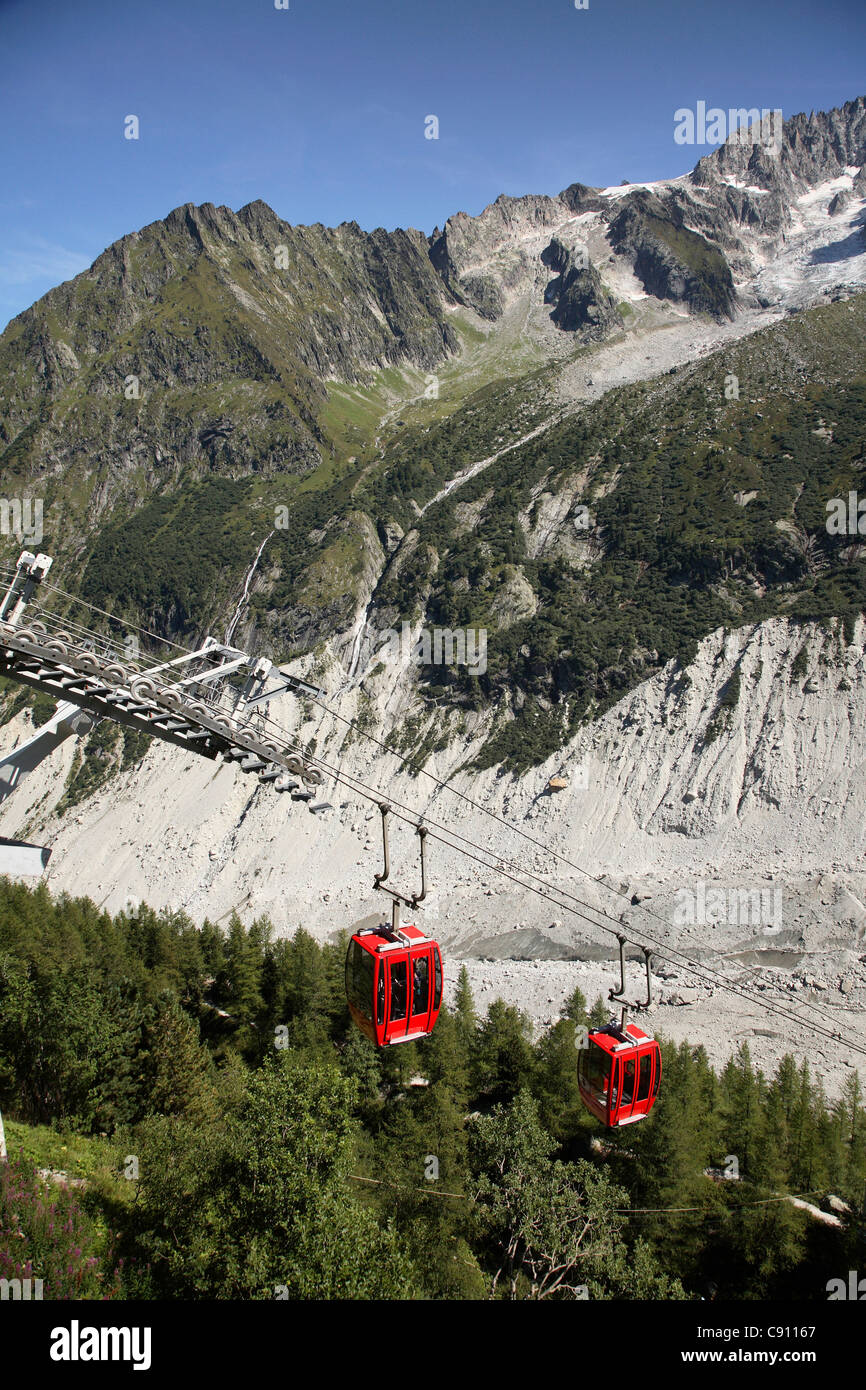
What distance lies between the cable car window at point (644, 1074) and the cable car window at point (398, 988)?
24.9ft

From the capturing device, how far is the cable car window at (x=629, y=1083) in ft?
66.7

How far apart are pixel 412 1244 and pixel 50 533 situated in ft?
493

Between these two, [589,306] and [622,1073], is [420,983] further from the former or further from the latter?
[589,306]

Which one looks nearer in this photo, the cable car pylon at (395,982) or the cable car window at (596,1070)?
the cable car pylon at (395,982)

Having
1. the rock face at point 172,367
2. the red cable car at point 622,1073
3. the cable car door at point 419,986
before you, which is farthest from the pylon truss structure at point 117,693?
the rock face at point 172,367

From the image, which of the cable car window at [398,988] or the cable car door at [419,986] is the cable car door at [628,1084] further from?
the cable car window at [398,988]

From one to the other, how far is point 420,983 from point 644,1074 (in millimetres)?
7691

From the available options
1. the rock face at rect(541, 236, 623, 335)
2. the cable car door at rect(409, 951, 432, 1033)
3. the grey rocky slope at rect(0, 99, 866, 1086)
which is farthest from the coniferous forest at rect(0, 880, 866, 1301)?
the rock face at rect(541, 236, 623, 335)

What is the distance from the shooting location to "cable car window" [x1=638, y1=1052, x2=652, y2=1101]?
20.6 m

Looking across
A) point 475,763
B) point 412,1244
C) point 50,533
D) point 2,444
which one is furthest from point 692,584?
point 2,444

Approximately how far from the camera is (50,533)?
477 feet

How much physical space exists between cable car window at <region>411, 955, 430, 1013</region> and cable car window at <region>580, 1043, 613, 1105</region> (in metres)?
6.15

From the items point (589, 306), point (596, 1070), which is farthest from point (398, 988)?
point (589, 306)

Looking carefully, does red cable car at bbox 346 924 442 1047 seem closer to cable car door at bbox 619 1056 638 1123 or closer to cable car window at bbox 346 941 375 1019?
cable car window at bbox 346 941 375 1019
